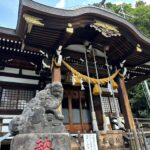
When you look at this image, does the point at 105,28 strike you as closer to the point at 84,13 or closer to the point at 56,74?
the point at 84,13

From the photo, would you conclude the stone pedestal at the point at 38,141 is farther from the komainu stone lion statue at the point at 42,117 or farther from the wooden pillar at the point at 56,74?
the wooden pillar at the point at 56,74

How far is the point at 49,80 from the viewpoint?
8.34 metres

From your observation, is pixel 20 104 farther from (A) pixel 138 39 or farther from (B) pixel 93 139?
(A) pixel 138 39

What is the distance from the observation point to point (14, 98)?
7371mm

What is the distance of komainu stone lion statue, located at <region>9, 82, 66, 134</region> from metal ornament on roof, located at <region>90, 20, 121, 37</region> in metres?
3.80

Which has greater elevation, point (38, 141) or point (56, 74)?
point (56, 74)

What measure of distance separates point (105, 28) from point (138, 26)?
1454 cm

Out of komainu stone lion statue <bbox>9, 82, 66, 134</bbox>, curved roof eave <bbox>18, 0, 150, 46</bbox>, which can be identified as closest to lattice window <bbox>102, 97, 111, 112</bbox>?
curved roof eave <bbox>18, 0, 150, 46</bbox>

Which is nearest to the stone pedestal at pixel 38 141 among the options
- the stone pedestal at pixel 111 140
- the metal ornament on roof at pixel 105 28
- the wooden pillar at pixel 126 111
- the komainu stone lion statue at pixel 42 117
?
the komainu stone lion statue at pixel 42 117

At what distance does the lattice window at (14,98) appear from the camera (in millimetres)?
7152

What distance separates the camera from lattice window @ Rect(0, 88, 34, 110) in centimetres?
715

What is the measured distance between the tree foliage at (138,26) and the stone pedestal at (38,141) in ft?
39.0

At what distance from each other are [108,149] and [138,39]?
14.9 ft

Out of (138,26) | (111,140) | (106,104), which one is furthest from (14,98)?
(138,26)
